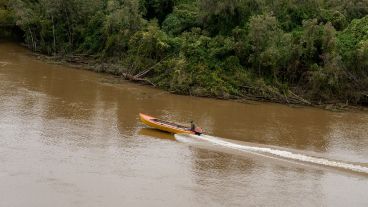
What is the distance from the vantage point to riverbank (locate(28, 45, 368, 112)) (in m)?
33.8

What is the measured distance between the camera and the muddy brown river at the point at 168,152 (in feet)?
61.9

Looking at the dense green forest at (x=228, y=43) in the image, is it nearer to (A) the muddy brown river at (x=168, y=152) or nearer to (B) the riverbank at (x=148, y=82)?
(B) the riverbank at (x=148, y=82)

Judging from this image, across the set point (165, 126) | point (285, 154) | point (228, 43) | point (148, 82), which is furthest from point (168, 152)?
point (228, 43)

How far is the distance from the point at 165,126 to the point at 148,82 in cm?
1126

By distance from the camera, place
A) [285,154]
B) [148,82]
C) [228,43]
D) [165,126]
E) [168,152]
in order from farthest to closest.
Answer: [148,82] → [228,43] → [165,126] → [168,152] → [285,154]

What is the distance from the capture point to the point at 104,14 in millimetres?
43062

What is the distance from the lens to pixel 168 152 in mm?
23422

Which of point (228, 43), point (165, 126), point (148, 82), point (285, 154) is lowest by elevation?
point (285, 154)

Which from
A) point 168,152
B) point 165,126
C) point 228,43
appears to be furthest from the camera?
point 228,43

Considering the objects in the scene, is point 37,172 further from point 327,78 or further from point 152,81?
point 327,78

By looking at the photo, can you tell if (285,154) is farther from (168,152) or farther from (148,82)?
(148,82)

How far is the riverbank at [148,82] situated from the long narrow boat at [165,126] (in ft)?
27.9

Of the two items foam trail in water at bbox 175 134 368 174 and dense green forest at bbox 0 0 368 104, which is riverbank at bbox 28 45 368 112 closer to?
dense green forest at bbox 0 0 368 104

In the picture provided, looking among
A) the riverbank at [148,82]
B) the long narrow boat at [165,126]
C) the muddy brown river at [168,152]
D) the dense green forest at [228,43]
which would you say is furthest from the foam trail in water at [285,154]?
the dense green forest at [228,43]
